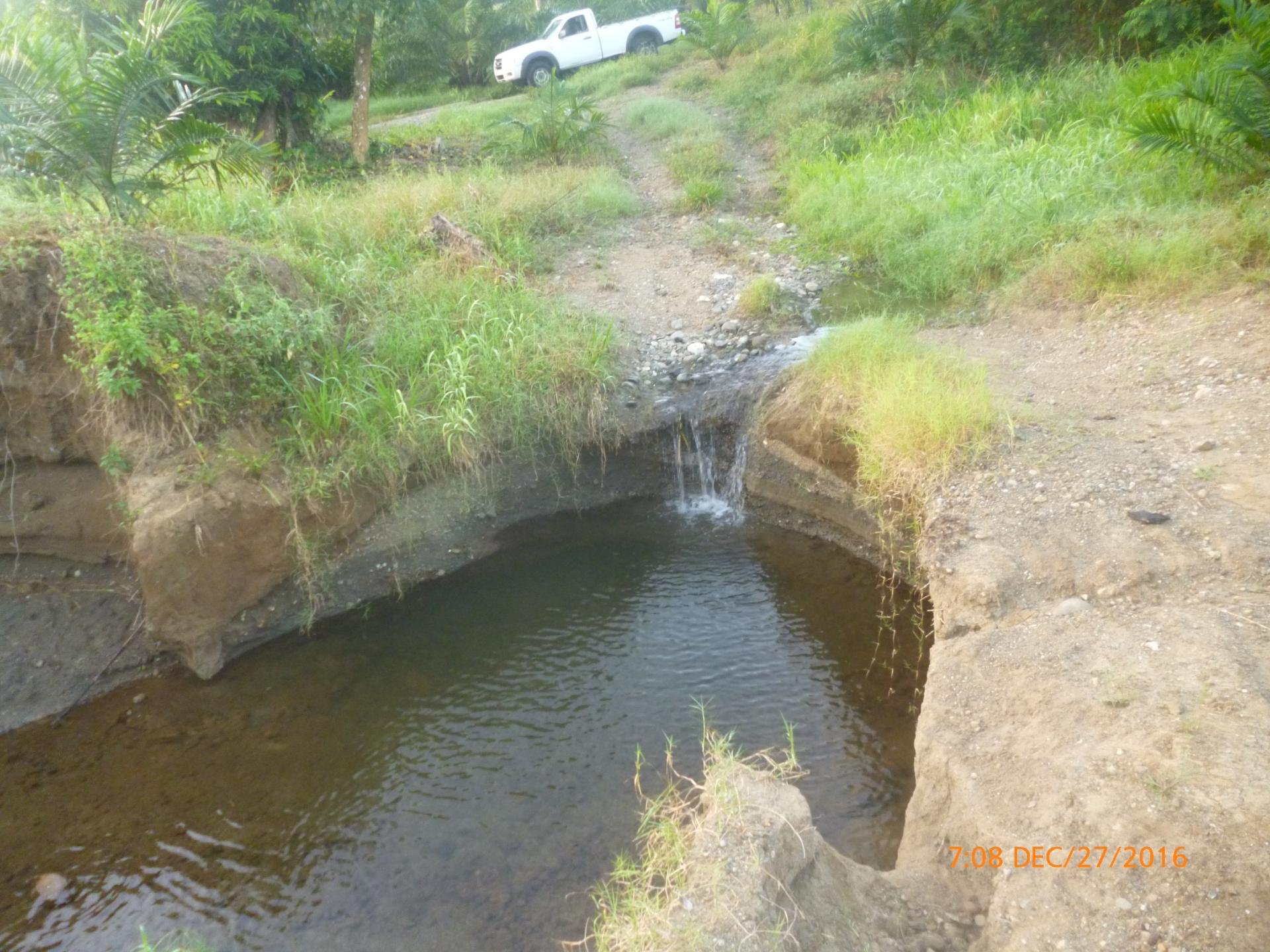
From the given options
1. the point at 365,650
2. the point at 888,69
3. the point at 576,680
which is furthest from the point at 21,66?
the point at 888,69

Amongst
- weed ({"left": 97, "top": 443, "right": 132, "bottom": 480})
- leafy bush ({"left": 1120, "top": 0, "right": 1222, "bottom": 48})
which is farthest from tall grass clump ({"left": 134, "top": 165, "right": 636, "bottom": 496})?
leafy bush ({"left": 1120, "top": 0, "right": 1222, "bottom": 48})

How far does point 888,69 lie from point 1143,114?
19.1 ft

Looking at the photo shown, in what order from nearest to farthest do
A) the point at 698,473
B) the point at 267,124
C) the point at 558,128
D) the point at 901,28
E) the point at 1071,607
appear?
the point at 1071,607 → the point at 698,473 → the point at 267,124 → the point at 901,28 → the point at 558,128

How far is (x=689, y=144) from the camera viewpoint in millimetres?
11656

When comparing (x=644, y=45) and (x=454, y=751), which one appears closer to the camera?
(x=454, y=751)

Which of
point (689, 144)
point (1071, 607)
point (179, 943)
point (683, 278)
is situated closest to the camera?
point (179, 943)

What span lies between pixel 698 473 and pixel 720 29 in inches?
487

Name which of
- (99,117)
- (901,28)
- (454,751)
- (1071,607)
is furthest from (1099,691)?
(901,28)

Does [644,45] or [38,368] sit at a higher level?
[644,45]

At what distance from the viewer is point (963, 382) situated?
536 centimetres

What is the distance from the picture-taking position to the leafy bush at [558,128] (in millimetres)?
11219

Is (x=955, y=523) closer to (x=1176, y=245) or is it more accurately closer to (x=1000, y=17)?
(x=1176, y=245)

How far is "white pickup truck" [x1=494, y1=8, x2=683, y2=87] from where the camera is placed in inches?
702
